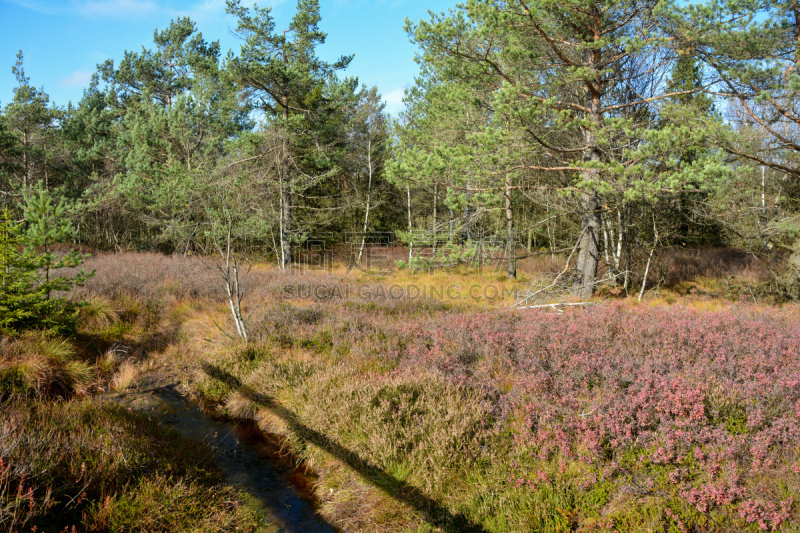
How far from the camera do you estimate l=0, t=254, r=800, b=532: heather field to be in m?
3.39

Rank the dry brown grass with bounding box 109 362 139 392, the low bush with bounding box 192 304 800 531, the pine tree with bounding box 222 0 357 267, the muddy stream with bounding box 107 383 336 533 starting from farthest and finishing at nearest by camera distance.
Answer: the pine tree with bounding box 222 0 357 267, the dry brown grass with bounding box 109 362 139 392, the muddy stream with bounding box 107 383 336 533, the low bush with bounding box 192 304 800 531

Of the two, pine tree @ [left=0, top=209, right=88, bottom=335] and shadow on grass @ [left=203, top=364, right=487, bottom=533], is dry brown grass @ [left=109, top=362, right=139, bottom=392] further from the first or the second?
shadow on grass @ [left=203, top=364, right=487, bottom=533]

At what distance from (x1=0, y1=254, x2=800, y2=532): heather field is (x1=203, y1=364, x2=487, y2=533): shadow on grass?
14mm

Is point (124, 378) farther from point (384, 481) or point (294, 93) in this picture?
point (294, 93)

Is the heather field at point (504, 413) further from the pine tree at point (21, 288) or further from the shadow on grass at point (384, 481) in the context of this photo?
the pine tree at point (21, 288)

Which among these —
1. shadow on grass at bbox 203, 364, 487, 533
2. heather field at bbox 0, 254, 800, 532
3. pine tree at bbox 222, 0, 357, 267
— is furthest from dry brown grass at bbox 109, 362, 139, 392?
pine tree at bbox 222, 0, 357, 267

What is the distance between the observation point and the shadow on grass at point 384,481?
3.66 m

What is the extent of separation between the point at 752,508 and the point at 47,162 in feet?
98.7

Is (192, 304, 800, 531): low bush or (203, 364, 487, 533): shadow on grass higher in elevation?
(192, 304, 800, 531): low bush

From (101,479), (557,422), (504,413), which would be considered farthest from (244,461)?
(557,422)

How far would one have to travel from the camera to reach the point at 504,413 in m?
4.47

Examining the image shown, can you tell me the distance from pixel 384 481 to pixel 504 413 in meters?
1.38

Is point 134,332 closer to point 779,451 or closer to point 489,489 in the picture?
point 489,489

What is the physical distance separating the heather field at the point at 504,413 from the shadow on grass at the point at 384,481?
Result: 14 millimetres
